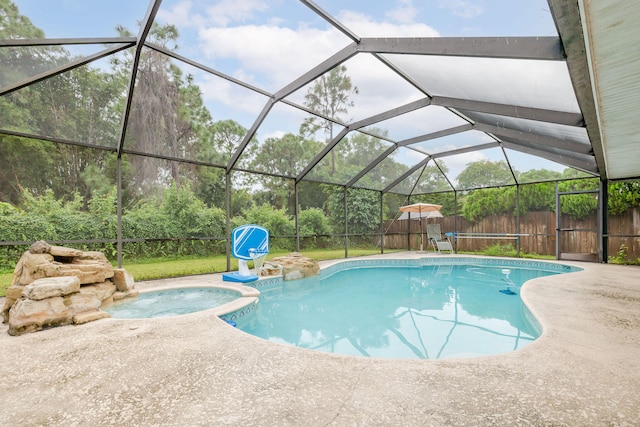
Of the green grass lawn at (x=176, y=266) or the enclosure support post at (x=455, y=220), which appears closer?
the green grass lawn at (x=176, y=266)

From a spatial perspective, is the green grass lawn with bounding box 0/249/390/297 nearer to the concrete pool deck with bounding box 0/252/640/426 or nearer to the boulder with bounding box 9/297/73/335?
the boulder with bounding box 9/297/73/335

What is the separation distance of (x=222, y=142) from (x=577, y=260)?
35.0ft

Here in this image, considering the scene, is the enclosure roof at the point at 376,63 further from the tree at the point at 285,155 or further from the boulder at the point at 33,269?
the boulder at the point at 33,269

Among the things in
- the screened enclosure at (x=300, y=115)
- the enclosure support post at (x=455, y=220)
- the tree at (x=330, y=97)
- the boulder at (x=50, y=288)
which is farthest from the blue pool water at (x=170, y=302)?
the enclosure support post at (x=455, y=220)

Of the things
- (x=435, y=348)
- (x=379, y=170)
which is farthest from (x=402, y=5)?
(x=379, y=170)

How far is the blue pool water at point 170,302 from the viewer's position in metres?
4.30

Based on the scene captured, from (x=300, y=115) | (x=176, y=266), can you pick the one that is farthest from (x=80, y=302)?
(x=176, y=266)

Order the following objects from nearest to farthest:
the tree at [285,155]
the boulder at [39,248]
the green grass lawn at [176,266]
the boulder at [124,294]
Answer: the boulder at [39,248] < the boulder at [124,294] < the green grass lawn at [176,266] < the tree at [285,155]

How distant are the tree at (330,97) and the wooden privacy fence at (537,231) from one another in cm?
744

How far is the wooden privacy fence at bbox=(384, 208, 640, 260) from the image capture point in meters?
8.61

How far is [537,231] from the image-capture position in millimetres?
10555

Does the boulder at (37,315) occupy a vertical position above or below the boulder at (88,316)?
above

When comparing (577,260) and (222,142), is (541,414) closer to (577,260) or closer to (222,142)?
(222,142)

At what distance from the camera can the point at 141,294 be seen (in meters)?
5.03
